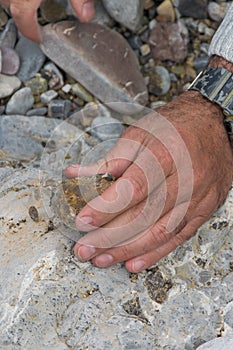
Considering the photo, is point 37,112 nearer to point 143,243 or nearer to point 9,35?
point 9,35

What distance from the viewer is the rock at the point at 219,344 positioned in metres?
1.59

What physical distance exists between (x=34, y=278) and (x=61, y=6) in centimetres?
196

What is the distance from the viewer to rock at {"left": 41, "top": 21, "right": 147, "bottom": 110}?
304 cm

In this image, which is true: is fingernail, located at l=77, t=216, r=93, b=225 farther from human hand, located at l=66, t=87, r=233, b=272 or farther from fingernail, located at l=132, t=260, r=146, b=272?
fingernail, located at l=132, t=260, r=146, b=272

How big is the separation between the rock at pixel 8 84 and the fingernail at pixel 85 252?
59.9 inches

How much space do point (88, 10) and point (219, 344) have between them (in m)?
1.95

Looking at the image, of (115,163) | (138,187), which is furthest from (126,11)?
(138,187)

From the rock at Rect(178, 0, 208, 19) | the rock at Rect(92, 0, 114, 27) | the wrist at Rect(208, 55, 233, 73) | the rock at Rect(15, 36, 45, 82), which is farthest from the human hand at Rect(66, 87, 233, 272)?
the rock at Rect(178, 0, 208, 19)

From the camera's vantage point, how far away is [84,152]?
2740mm

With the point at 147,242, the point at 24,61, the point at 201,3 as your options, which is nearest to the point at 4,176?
the point at 147,242

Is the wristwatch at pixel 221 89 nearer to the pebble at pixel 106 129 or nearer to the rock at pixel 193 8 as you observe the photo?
the pebble at pixel 106 129

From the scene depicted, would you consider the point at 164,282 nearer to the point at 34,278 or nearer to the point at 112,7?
the point at 34,278

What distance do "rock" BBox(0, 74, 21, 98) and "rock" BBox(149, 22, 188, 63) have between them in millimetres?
844

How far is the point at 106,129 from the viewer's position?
9.76 ft
